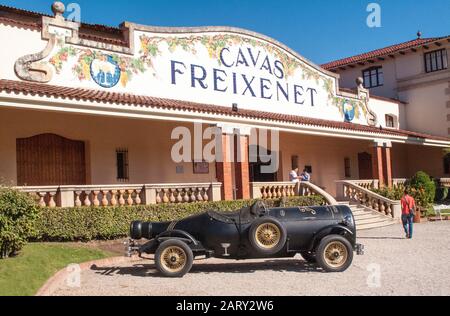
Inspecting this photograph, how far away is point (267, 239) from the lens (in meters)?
9.32

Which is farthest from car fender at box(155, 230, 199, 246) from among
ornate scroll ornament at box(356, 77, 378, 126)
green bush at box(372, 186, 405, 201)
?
ornate scroll ornament at box(356, 77, 378, 126)

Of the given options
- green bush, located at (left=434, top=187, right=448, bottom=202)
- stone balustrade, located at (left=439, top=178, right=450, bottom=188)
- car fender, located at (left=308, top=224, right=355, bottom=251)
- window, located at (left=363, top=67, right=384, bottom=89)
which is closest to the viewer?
car fender, located at (left=308, top=224, right=355, bottom=251)

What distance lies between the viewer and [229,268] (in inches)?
414

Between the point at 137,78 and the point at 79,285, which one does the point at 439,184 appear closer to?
the point at 137,78

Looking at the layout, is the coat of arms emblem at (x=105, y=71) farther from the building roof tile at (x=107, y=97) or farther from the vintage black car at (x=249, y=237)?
the vintage black car at (x=249, y=237)

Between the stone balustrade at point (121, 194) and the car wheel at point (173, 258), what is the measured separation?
4251 millimetres

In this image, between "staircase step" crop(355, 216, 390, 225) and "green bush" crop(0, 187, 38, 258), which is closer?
"green bush" crop(0, 187, 38, 258)

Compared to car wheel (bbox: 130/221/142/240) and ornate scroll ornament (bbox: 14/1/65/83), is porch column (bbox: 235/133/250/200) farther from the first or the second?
car wheel (bbox: 130/221/142/240)

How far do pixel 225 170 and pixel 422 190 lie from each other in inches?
417

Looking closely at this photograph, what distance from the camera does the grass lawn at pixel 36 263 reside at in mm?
7617

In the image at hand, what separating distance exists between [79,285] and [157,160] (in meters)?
9.81

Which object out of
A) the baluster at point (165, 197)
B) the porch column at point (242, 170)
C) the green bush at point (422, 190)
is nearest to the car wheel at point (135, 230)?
the baluster at point (165, 197)

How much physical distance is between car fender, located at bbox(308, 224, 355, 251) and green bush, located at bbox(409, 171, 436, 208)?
1319 centimetres

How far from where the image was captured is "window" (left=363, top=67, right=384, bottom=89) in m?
31.7
